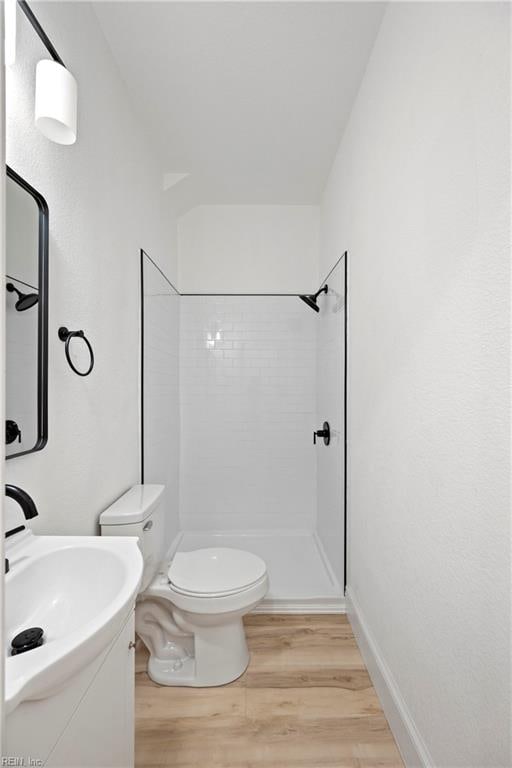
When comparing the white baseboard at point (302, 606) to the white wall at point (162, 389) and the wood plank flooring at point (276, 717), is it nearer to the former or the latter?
the wood plank flooring at point (276, 717)

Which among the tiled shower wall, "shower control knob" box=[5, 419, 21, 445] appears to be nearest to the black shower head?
the tiled shower wall

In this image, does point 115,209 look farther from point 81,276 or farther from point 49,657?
point 49,657

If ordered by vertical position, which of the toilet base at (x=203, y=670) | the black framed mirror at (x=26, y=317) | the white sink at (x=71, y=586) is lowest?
the toilet base at (x=203, y=670)

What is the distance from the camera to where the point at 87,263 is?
154 cm

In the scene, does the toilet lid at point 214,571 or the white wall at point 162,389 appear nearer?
the toilet lid at point 214,571

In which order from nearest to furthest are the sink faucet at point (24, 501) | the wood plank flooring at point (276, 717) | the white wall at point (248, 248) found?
1. the sink faucet at point (24, 501)
2. the wood plank flooring at point (276, 717)
3. the white wall at point (248, 248)

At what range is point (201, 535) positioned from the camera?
3236 mm

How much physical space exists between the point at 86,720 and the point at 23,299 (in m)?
1.01

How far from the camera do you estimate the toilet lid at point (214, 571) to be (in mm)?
1735

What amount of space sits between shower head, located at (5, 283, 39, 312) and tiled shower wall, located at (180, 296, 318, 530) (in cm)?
214

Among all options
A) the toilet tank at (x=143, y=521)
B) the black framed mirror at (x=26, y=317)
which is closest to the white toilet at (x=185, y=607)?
the toilet tank at (x=143, y=521)

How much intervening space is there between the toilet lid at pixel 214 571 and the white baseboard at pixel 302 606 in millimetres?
417

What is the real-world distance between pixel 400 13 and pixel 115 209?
1.29 metres

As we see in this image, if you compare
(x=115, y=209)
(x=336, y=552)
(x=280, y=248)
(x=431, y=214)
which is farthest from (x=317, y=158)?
(x=336, y=552)
